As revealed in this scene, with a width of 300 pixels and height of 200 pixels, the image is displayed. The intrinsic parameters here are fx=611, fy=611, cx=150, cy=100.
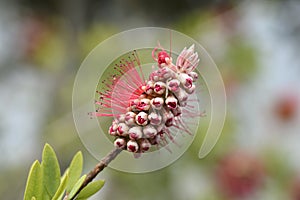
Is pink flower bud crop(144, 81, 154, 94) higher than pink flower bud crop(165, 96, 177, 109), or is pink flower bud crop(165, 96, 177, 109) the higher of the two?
pink flower bud crop(144, 81, 154, 94)

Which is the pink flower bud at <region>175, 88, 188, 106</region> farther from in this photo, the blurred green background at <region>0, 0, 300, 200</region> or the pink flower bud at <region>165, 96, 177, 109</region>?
the blurred green background at <region>0, 0, 300, 200</region>

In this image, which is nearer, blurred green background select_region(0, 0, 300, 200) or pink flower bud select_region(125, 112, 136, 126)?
pink flower bud select_region(125, 112, 136, 126)

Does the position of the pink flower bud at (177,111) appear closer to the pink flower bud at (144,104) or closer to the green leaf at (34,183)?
the pink flower bud at (144,104)

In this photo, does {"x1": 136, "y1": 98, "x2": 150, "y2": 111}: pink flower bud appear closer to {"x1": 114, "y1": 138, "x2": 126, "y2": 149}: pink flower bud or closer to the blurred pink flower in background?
{"x1": 114, "y1": 138, "x2": 126, "y2": 149}: pink flower bud

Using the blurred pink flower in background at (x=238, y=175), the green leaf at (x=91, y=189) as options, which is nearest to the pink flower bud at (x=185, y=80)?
the green leaf at (x=91, y=189)

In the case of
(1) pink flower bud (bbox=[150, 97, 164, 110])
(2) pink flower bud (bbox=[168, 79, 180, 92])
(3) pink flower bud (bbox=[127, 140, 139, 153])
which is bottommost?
(3) pink flower bud (bbox=[127, 140, 139, 153])

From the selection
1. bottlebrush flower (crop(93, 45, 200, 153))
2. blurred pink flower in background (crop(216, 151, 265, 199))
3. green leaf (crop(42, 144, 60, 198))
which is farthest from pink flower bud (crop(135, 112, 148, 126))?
blurred pink flower in background (crop(216, 151, 265, 199))

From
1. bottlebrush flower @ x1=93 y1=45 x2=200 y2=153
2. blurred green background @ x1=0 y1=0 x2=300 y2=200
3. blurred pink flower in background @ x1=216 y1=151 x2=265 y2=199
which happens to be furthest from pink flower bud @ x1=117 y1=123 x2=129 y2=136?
blurred pink flower in background @ x1=216 y1=151 x2=265 y2=199
